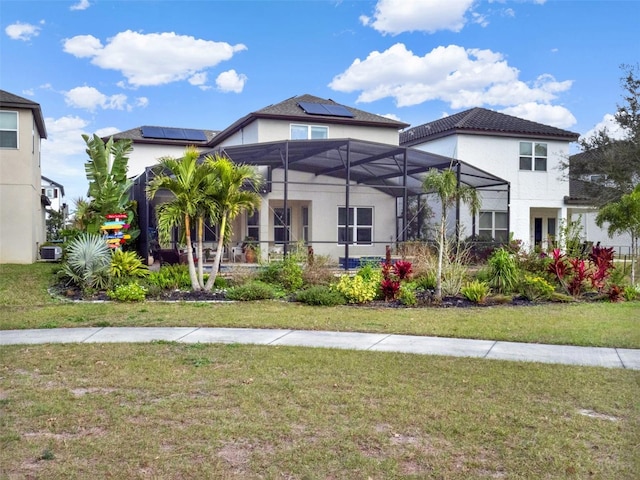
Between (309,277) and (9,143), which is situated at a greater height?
(9,143)

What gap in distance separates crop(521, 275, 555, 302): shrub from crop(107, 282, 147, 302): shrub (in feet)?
29.4

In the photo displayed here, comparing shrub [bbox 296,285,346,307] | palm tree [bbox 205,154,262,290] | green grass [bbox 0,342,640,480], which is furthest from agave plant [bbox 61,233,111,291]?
green grass [bbox 0,342,640,480]

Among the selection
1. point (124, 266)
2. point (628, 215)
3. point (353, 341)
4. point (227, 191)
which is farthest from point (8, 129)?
point (628, 215)

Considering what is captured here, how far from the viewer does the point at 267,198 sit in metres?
23.5

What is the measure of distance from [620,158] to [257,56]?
68.7 feet

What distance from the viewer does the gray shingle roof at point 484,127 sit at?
1012 inches

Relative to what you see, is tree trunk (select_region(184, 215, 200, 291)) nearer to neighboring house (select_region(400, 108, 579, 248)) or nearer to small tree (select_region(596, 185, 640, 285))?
small tree (select_region(596, 185, 640, 285))

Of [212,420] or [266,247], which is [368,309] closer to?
[212,420]

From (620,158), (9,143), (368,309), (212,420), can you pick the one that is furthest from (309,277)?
(620,158)

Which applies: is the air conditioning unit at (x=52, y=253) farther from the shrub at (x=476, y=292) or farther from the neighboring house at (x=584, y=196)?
the neighboring house at (x=584, y=196)

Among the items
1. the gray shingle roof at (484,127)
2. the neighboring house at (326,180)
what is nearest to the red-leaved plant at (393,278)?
the neighboring house at (326,180)

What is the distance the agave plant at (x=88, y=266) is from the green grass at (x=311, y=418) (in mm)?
6851

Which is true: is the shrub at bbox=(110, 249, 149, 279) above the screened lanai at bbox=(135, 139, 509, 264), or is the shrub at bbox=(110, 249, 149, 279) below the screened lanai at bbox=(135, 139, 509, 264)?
below

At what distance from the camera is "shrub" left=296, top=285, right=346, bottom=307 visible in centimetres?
1260
